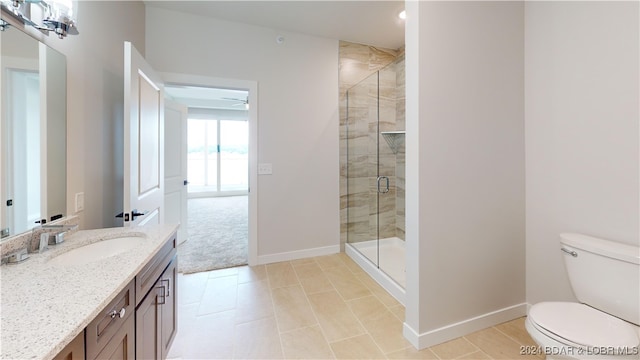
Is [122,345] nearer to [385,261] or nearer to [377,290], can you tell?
[377,290]

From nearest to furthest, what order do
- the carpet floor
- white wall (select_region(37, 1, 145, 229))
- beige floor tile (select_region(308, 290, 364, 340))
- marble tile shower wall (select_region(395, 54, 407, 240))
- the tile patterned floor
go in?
white wall (select_region(37, 1, 145, 229)), the tile patterned floor, beige floor tile (select_region(308, 290, 364, 340)), the carpet floor, marble tile shower wall (select_region(395, 54, 407, 240))

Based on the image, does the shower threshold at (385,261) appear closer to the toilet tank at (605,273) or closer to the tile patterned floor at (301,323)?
the tile patterned floor at (301,323)

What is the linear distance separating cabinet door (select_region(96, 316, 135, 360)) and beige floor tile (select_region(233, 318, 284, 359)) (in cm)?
77

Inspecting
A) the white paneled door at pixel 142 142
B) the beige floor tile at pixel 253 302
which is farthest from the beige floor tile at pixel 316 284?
the white paneled door at pixel 142 142

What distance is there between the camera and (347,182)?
134 inches

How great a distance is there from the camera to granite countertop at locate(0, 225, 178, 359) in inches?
25.1

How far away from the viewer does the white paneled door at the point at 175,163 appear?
3.34 m

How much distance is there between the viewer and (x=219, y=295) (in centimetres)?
238

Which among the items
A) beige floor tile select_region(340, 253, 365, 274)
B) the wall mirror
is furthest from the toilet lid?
the wall mirror

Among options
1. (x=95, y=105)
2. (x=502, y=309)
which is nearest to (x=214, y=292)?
(x=95, y=105)

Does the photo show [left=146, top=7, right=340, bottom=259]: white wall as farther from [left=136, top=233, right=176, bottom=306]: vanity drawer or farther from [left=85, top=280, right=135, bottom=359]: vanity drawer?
[left=85, top=280, right=135, bottom=359]: vanity drawer

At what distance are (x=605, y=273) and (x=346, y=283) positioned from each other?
→ 6.01 ft

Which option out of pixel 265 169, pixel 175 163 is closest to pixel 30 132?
pixel 265 169

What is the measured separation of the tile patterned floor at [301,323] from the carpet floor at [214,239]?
1.01 feet
